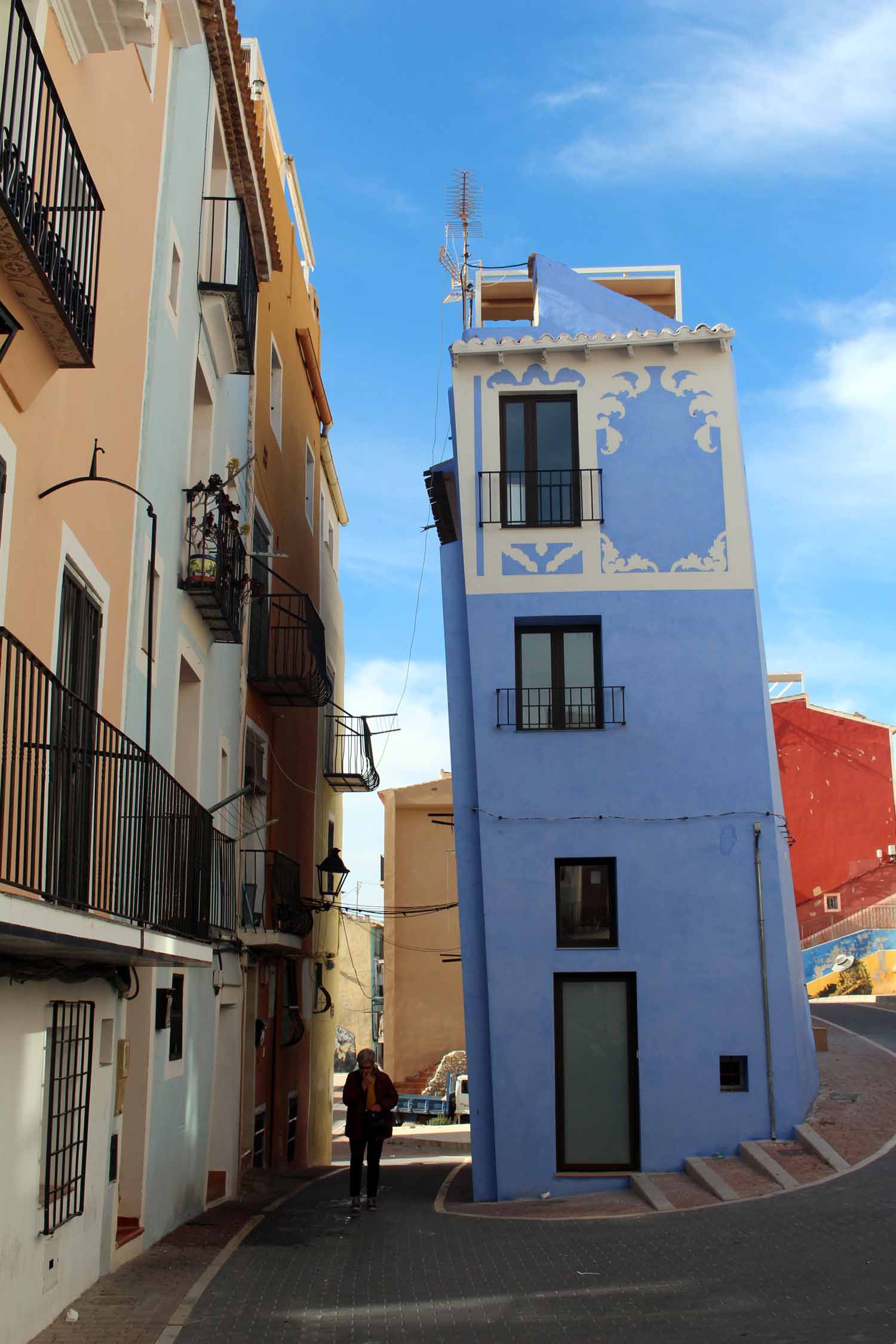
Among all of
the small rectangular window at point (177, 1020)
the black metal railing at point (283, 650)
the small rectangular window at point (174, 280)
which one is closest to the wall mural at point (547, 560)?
the black metal railing at point (283, 650)

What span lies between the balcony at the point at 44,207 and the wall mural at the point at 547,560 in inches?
333

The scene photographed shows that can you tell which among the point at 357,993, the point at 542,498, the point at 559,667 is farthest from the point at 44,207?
the point at 357,993

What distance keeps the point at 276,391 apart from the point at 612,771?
9608mm

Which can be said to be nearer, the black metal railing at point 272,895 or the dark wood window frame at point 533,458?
the dark wood window frame at point 533,458

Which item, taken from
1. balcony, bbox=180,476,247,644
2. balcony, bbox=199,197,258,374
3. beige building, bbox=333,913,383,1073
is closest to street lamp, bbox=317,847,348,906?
balcony, bbox=180,476,247,644

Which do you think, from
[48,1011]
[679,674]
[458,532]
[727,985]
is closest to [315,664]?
[458,532]

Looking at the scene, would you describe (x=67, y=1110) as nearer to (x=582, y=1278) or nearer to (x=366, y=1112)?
(x=582, y=1278)

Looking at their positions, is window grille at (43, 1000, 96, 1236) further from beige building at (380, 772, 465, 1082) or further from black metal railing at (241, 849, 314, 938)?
beige building at (380, 772, 465, 1082)

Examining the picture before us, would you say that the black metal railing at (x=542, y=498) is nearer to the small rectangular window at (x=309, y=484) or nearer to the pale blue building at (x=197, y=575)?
the pale blue building at (x=197, y=575)

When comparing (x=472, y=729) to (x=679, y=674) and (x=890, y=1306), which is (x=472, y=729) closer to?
(x=679, y=674)

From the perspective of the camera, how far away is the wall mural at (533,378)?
16641mm

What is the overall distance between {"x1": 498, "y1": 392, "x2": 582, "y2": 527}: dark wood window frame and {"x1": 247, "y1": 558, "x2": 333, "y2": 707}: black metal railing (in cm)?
313

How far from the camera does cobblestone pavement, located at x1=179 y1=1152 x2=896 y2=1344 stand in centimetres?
789

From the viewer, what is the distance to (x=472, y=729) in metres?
15.9
